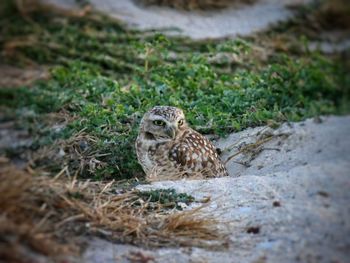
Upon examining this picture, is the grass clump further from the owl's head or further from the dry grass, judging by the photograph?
the owl's head

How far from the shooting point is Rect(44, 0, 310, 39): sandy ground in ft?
34.4

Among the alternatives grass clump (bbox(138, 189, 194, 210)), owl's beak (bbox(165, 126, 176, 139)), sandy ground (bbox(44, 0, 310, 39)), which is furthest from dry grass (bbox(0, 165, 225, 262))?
sandy ground (bbox(44, 0, 310, 39))

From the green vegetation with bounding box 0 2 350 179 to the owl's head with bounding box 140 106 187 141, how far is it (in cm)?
35

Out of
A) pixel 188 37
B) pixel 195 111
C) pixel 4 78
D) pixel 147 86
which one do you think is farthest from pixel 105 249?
pixel 188 37

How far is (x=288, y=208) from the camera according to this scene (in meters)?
4.37

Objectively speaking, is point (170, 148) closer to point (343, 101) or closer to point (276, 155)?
point (276, 155)

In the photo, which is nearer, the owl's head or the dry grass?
the dry grass

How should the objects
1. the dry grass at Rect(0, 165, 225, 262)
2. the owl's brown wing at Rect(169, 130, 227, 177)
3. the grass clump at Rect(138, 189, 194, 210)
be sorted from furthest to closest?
the owl's brown wing at Rect(169, 130, 227, 177), the grass clump at Rect(138, 189, 194, 210), the dry grass at Rect(0, 165, 225, 262)

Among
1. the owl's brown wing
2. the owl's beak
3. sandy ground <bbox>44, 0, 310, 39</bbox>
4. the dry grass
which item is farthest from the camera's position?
sandy ground <bbox>44, 0, 310, 39</bbox>

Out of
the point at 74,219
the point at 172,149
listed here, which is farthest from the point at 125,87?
the point at 74,219

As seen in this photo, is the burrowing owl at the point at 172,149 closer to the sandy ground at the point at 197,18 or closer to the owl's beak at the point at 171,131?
the owl's beak at the point at 171,131

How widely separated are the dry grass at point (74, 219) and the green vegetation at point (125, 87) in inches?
42.1

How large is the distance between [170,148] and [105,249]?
1995mm

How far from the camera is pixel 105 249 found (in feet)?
13.0
